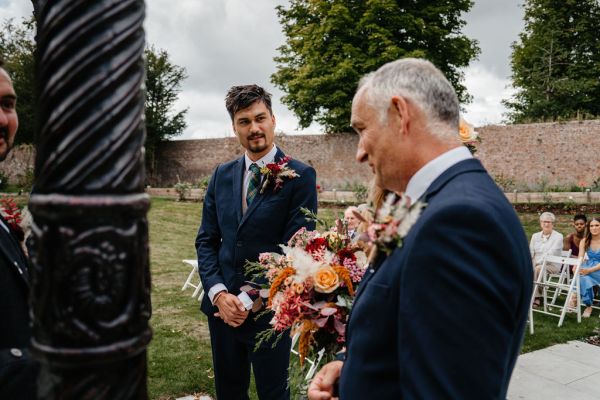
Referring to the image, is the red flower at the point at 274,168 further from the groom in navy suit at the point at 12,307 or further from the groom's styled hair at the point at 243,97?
the groom in navy suit at the point at 12,307

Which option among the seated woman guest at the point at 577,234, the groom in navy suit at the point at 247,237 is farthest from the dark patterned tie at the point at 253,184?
the seated woman guest at the point at 577,234

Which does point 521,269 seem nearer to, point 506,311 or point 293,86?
point 506,311

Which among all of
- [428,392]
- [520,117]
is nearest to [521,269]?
[428,392]

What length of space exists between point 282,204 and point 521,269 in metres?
2.08

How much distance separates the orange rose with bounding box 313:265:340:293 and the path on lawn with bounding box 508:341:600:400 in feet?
11.5

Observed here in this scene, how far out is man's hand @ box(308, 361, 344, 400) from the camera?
1.83m

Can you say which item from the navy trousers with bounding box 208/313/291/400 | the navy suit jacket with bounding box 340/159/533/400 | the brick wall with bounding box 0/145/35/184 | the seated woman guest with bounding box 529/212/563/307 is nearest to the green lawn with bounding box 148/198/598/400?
the navy trousers with bounding box 208/313/291/400

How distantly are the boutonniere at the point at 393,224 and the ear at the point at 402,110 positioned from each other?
235 millimetres

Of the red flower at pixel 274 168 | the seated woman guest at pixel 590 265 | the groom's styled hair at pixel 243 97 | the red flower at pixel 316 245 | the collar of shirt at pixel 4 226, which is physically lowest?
the seated woman guest at pixel 590 265

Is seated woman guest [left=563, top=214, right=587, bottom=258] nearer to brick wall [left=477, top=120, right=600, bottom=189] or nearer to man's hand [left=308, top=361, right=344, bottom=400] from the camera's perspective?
man's hand [left=308, top=361, right=344, bottom=400]

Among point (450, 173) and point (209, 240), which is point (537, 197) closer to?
point (209, 240)

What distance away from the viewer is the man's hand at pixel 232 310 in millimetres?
3029

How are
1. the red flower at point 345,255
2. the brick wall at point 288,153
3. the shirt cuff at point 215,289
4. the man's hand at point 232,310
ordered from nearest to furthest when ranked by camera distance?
1. the red flower at point 345,255
2. the man's hand at point 232,310
3. the shirt cuff at point 215,289
4. the brick wall at point 288,153

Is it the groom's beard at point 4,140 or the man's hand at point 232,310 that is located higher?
the groom's beard at point 4,140
